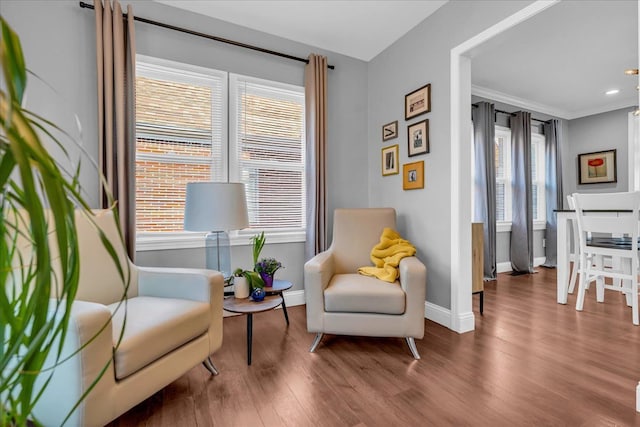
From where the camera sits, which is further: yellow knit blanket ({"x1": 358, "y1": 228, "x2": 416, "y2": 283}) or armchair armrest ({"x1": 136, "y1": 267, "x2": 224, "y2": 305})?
yellow knit blanket ({"x1": 358, "y1": 228, "x2": 416, "y2": 283})

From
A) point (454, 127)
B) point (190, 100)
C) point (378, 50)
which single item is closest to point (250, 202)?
point (190, 100)

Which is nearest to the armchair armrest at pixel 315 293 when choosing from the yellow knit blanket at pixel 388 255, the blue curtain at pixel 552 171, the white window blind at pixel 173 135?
the yellow knit blanket at pixel 388 255

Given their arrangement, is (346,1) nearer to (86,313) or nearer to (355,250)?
(355,250)

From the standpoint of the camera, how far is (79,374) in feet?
3.66

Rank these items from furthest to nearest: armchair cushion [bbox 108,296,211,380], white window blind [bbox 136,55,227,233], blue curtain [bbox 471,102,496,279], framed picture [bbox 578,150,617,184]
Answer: framed picture [bbox 578,150,617,184], blue curtain [bbox 471,102,496,279], white window blind [bbox 136,55,227,233], armchair cushion [bbox 108,296,211,380]

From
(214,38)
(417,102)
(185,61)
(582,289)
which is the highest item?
(214,38)

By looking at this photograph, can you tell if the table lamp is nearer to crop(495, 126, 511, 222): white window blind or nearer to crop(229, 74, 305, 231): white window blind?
crop(229, 74, 305, 231): white window blind

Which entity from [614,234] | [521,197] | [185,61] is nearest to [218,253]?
[185,61]

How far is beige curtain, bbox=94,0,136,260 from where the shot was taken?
2184 mm

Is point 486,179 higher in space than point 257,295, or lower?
higher

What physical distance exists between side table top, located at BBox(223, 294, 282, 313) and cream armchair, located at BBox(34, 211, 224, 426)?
159 millimetres

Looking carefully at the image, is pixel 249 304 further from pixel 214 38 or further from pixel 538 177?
pixel 538 177

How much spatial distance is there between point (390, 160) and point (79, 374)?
2.74 meters

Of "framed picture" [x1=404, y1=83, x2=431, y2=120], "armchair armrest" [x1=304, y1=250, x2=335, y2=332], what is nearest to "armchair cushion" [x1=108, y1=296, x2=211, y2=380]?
"armchair armrest" [x1=304, y1=250, x2=335, y2=332]
